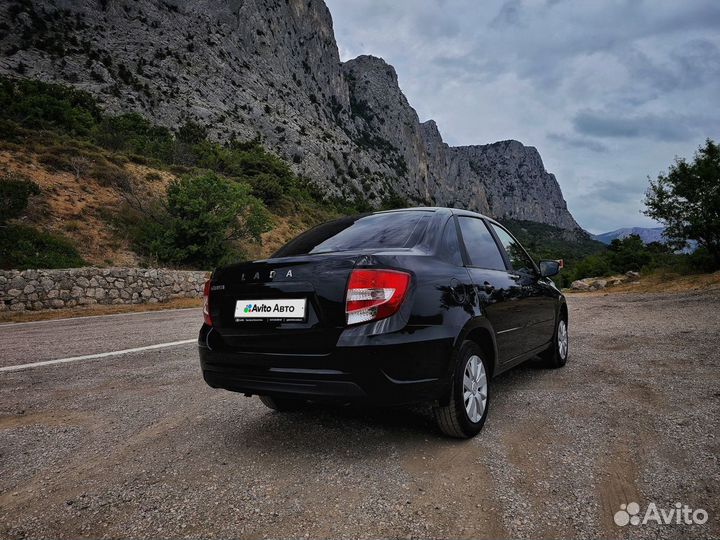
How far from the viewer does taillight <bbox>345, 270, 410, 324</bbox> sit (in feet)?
7.28

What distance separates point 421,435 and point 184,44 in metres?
67.3

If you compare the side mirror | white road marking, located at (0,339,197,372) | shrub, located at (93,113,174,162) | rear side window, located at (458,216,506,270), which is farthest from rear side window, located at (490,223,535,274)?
shrub, located at (93,113,174,162)

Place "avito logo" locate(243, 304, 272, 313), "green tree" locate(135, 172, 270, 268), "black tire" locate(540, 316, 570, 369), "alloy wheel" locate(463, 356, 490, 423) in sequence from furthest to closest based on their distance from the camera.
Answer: "green tree" locate(135, 172, 270, 268) < "black tire" locate(540, 316, 570, 369) < "alloy wheel" locate(463, 356, 490, 423) < "avito logo" locate(243, 304, 272, 313)

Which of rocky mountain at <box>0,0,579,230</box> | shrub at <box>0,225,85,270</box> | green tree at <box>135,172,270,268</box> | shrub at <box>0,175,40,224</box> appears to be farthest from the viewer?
rocky mountain at <box>0,0,579,230</box>

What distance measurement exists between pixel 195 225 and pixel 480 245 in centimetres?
1584

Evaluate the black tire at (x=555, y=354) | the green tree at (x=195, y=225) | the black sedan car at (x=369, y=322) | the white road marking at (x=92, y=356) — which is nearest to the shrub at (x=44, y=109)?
the green tree at (x=195, y=225)

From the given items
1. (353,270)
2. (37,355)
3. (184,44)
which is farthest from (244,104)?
(353,270)

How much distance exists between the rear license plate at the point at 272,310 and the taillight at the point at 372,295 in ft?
0.96

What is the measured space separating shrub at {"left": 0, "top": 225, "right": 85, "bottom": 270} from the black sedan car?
1331cm

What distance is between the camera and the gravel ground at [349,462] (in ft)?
5.92

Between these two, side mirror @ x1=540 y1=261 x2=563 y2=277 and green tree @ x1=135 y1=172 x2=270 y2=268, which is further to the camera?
green tree @ x1=135 y1=172 x2=270 y2=268

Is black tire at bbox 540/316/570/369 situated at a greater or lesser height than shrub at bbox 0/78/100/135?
lesser

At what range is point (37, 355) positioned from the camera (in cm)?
555

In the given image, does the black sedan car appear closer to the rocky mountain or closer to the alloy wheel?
the alloy wheel
